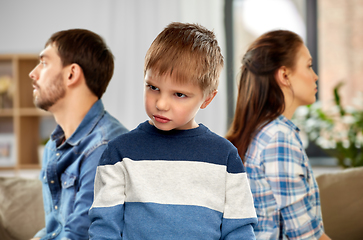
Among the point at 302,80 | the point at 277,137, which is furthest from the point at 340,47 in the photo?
the point at 277,137

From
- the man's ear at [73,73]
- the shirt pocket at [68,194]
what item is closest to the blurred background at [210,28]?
the man's ear at [73,73]

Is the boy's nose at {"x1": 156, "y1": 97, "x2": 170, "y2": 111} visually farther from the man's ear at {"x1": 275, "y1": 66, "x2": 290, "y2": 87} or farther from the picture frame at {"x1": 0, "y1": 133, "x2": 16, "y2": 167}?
the picture frame at {"x1": 0, "y1": 133, "x2": 16, "y2": 167}

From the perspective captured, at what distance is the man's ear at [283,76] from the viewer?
54.9 inches

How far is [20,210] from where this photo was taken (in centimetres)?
176

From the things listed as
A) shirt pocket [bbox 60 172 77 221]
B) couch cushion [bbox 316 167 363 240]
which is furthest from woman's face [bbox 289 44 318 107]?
shirt pocket [bbox 60 172 77 221]

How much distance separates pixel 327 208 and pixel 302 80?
2.25 ft

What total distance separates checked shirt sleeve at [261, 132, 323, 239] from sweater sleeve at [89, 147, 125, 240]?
1.88 feet

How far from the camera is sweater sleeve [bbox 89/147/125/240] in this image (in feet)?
2.83

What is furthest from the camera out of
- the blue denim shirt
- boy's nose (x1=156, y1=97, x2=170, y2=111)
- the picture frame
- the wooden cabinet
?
the picture frame

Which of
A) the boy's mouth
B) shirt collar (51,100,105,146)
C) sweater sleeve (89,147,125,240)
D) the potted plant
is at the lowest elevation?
the potted plant

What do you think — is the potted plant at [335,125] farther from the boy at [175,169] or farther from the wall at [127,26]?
the boy at [175,169]

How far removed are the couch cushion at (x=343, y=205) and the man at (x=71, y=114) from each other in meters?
1.01

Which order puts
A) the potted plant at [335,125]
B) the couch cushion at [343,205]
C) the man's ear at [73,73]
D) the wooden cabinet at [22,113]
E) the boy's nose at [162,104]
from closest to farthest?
1. the boy's nose at [162,104]
2. the man's ear at [73,73]
3. the couch cushion at [343,205]
4. the potted plant at [335,125]
5. the wooden cabinet at [22,113]

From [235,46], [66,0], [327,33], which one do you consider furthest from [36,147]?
[327,33]
